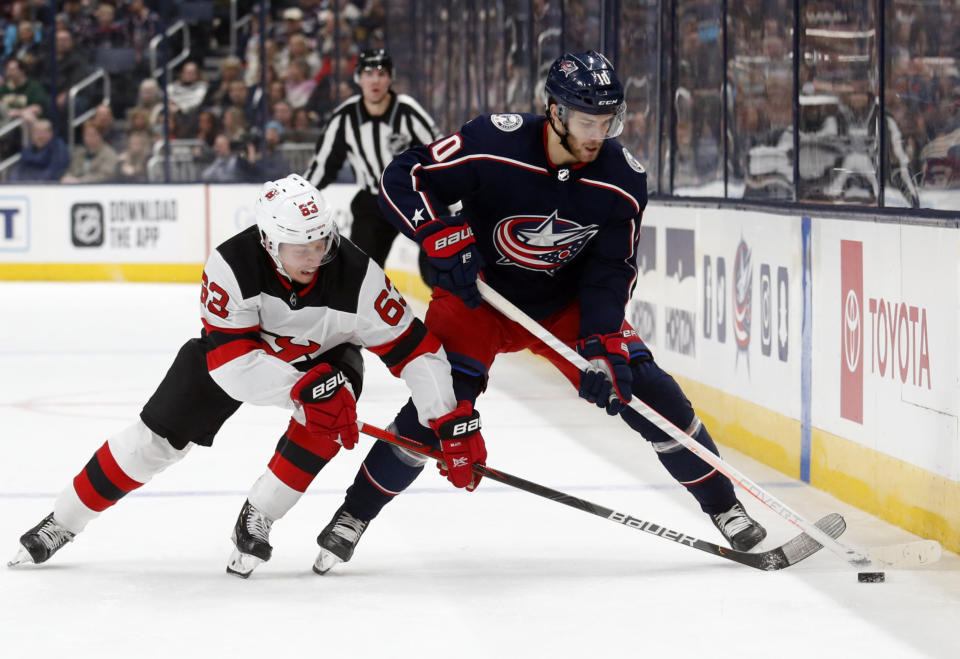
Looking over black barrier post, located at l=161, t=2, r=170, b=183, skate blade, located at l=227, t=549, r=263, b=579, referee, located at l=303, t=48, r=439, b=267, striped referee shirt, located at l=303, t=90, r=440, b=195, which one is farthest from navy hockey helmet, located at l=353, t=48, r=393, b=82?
black barrier post, located at l=161, t=2, r=170, b=183

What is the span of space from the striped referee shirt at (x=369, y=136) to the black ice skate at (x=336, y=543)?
3384 mm

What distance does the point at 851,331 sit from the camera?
4.15m

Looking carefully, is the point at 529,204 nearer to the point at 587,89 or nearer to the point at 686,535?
the point at 587,89

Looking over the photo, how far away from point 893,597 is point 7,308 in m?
7.74

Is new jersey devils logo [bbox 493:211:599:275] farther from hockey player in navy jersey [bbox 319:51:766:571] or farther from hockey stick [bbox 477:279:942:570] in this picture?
hockey stick [bbox 477:279:942:570]

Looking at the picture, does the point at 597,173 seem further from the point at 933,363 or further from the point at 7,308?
the point at 7,308

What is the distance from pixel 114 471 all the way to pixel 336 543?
0.50 m

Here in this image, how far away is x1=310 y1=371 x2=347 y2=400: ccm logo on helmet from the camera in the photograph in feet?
10.2

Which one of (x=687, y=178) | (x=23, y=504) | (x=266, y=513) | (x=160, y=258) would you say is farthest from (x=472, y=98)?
(x=266, y=513)

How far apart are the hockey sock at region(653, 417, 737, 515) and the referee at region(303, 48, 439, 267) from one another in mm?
3242

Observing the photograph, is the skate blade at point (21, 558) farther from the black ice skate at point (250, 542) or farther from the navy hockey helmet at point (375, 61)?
the navy hockey helmet at point (375, 61)

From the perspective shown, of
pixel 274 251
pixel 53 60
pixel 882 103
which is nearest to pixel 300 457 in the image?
pixel 274 251

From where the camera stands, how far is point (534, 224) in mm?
3438

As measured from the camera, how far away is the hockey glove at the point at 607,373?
131 inches
